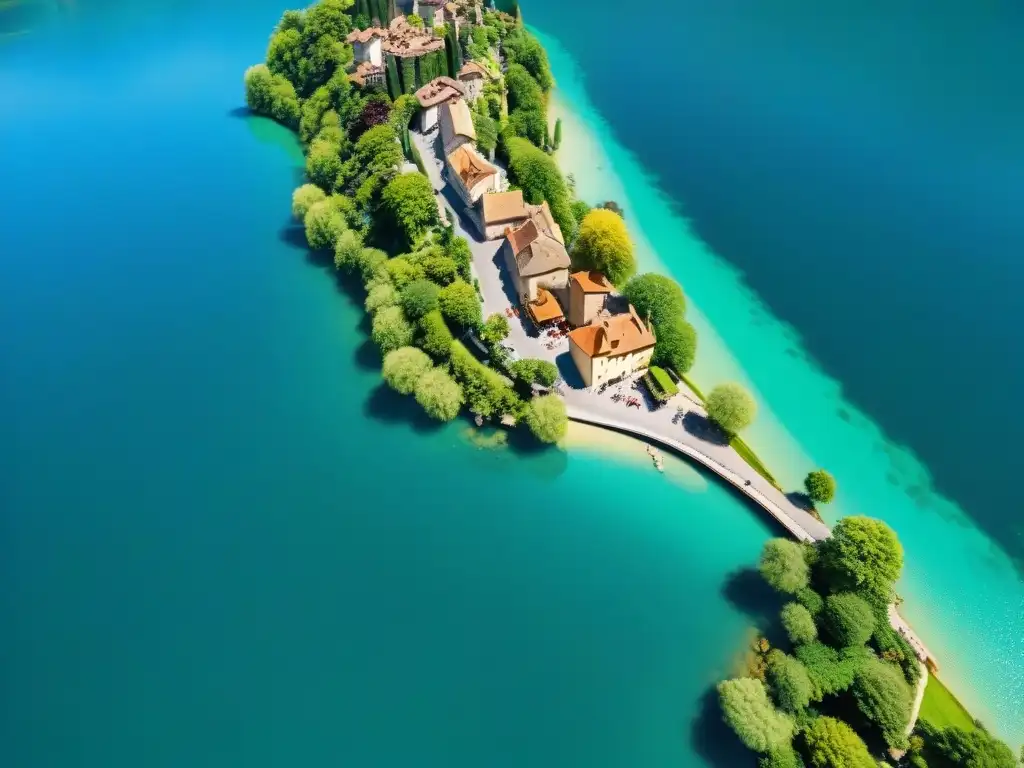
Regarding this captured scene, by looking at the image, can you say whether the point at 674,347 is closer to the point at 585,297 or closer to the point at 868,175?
the point at 585,297

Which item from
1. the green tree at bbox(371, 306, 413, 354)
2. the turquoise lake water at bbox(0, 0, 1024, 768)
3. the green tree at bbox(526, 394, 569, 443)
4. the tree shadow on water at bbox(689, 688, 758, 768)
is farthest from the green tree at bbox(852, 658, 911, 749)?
the green tree at bbox(371, 306, 413, 354)

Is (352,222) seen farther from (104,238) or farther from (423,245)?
(104,238)

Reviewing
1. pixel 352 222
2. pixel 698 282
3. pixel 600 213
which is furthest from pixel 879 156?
pixel 352 222

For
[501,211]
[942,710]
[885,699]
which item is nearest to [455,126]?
[501,211]

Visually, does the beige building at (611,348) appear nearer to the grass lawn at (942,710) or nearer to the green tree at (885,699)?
the green tree at (885,699)

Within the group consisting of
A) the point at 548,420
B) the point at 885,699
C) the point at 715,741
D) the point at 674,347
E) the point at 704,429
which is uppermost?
the point at 674,347

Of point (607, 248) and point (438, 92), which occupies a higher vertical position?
point (438, 92)
